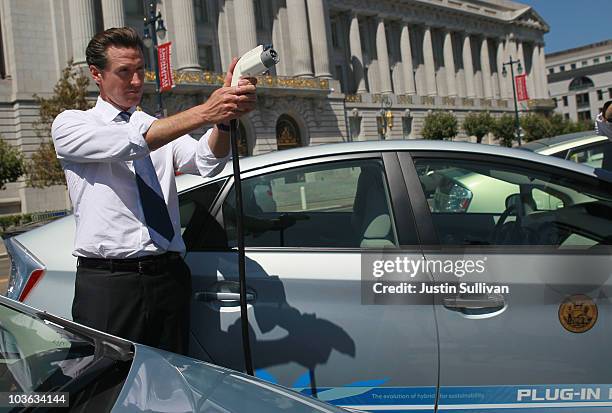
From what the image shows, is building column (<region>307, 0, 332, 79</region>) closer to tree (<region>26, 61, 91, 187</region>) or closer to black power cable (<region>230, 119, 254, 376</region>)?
tree (<region>26, 61, 91, 187</region>)

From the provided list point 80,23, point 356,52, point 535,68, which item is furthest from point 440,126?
point 80,23

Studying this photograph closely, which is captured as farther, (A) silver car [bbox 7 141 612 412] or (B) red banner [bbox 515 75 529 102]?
(B) red banner [bbox 515 75 529 102]

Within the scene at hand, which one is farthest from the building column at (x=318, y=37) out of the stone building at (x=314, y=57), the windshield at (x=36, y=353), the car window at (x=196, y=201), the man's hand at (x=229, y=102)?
the windshield at (x=36, y=353)

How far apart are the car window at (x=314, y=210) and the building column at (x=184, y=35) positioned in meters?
36.2

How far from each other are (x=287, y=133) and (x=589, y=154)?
36836mm

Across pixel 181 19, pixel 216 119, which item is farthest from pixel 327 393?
pixel 181 19

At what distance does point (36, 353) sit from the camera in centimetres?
179

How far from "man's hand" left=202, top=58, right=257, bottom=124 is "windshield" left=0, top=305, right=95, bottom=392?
836mm

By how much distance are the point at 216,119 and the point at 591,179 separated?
1.74 m

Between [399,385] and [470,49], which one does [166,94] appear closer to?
[399,385]

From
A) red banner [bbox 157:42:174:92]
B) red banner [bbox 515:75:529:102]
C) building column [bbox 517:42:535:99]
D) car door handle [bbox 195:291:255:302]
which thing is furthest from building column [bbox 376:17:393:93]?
car door handle [bbox 195:291:255:302]

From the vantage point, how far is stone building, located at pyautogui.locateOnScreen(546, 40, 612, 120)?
94188 mm

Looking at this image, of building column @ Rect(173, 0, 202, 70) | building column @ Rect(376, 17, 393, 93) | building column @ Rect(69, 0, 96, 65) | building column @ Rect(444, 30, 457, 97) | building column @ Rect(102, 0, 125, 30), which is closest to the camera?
building column @ Rect(69, 0, 96, 65)

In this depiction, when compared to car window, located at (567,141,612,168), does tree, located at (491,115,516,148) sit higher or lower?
higher
